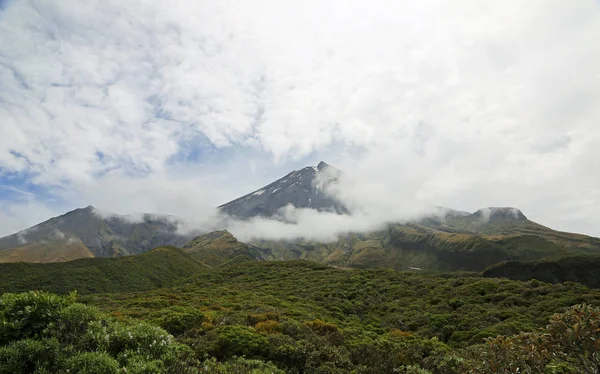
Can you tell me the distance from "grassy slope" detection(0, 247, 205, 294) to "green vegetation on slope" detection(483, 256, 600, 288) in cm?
7478

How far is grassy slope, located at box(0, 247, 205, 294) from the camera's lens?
5944 centimetres

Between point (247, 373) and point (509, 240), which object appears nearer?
point (247, 373)

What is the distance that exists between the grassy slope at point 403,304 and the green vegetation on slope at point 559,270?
36.6 metres

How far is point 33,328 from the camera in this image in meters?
8.02

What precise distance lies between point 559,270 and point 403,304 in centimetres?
5122

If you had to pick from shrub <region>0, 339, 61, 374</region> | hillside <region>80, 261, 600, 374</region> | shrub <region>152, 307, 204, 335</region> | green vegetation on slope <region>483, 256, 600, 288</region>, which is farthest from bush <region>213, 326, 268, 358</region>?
green vegetation on slope <region>483, 256, 600, 288</region>

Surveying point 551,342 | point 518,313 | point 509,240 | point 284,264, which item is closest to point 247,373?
point 551,342

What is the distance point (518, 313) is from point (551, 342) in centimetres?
2148

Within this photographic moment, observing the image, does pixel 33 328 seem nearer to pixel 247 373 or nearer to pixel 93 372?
pixel 93 372

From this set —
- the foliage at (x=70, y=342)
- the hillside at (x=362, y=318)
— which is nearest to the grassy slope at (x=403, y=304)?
the hillside at (x=362, y=318)

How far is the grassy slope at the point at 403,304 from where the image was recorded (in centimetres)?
2217

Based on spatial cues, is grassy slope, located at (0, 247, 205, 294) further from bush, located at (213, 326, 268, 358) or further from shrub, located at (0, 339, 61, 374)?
shrub, located at (0, 339, 61, 374)

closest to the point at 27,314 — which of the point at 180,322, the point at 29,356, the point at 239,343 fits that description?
the point at 29,356

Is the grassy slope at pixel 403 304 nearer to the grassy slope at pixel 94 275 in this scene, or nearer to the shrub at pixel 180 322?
the shrub at pixel 180 322
